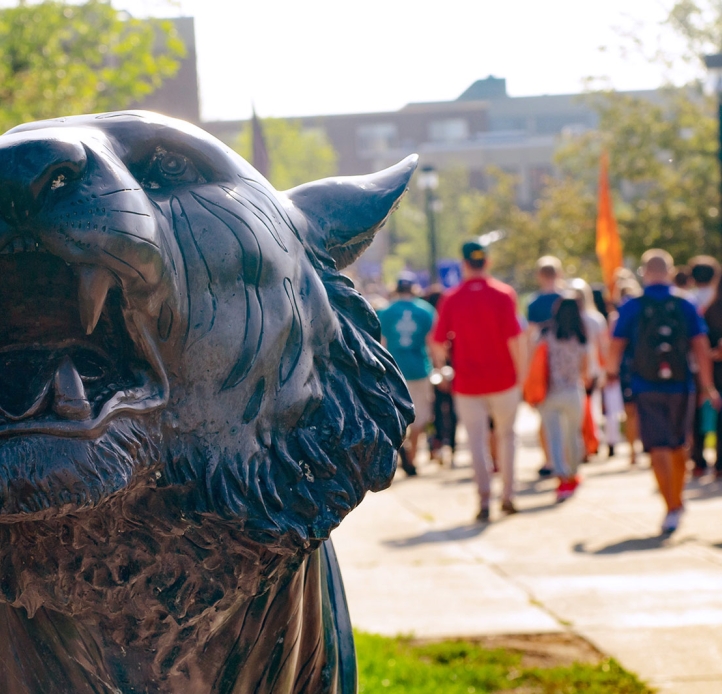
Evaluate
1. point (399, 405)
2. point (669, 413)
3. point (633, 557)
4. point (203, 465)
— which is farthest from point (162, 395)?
point (669, 413)

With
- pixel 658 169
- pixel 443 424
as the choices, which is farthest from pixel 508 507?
pixel 658 169

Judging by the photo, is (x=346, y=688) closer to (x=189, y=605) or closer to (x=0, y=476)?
(x=189, y=605)

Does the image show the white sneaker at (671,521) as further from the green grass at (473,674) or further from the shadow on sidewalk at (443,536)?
the green grass at (473,674)

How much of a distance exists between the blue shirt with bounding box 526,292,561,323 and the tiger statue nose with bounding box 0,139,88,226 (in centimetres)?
921

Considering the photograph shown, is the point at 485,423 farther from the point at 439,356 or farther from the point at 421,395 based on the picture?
the point at 421,395

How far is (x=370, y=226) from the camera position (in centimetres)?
167

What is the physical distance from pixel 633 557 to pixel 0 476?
6319 mm

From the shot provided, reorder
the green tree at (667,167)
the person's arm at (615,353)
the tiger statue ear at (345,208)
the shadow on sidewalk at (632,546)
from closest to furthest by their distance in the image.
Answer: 1. the tiger statue ear at (345,208)
2. the shadow on sidewalk at (632,546)
3. the person's arm at (615,353)
4. the green tree at (667,167)

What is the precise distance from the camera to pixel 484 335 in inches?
330

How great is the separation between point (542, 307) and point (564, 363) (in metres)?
0.83

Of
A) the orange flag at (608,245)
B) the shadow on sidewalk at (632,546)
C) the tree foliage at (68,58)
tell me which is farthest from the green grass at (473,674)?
the tree foliage at (68,58)

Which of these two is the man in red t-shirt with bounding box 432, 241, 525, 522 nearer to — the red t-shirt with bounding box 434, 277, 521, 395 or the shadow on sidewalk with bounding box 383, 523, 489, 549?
the red t-shirt with bounding box 434, 277, 521, 395

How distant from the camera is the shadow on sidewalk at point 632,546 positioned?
285 inches

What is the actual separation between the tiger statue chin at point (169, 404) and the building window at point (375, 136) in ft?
300
